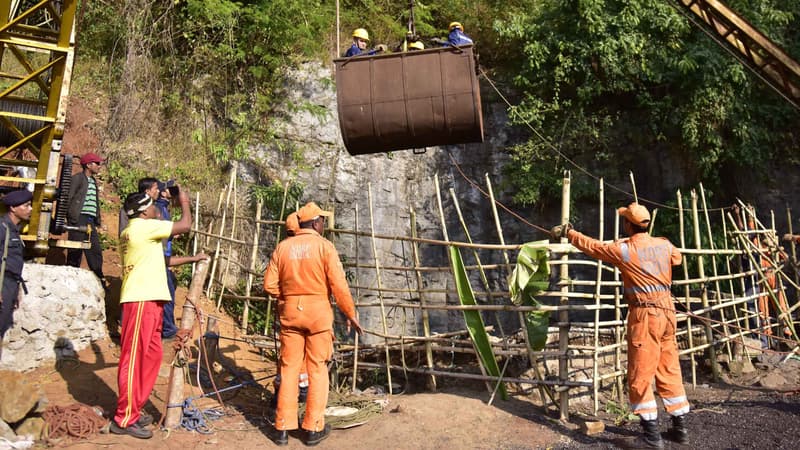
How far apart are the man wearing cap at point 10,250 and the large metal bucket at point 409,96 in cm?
247

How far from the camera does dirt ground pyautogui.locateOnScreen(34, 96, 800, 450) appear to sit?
4273mm

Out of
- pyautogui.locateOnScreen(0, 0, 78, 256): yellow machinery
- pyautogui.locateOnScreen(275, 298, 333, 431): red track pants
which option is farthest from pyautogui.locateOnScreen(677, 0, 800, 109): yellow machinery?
pyautogui.locateOnScreen(0, 0, 78, 256): yellow machinery

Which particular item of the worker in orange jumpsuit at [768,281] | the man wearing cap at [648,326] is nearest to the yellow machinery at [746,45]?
the worker in orange jumpsuit at [768,281]

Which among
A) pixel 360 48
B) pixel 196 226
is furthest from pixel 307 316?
pixel 196 226

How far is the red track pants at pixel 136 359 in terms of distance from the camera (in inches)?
155

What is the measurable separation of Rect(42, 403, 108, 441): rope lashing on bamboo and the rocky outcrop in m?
1.39

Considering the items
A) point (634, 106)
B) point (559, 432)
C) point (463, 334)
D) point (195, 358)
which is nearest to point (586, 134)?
point (634, 106)

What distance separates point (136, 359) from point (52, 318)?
6.52 ft

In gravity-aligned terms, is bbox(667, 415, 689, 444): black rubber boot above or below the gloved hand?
below

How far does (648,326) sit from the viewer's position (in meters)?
4.30

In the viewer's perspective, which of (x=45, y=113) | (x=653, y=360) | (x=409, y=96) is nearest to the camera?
(x=409, y=96)

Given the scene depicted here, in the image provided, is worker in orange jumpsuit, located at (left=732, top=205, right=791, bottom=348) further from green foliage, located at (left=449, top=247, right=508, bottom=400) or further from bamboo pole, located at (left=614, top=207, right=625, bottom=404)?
green foliage, located at (left=449, top=247, right=508, bottom=400)

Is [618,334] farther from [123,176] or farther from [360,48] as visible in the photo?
[123,176]

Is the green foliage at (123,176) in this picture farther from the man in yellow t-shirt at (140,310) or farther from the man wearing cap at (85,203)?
the man in yellow t-shirt at (140,310)
